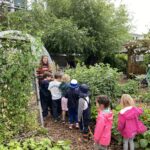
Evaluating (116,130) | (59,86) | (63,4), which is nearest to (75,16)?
(63,4)

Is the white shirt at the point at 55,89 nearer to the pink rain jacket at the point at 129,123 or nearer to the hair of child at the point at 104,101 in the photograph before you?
the hair of child at the point at 104,101

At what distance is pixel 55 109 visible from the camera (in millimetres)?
9250

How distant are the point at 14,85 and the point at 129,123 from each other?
8.11ft

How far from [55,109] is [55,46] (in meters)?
9.51

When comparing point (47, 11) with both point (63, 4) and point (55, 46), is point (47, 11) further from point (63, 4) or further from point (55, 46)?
point (55, 46)

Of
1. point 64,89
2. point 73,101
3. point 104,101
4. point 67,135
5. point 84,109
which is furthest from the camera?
point 64,89

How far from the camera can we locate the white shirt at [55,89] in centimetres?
908

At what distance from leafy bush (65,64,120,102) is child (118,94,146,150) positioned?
7.10ft

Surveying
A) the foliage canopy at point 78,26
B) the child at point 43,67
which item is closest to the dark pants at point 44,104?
the child at point 43,67

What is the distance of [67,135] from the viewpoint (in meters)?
8.45

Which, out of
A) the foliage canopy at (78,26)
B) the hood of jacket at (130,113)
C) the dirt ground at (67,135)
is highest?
the foliage canopy at (78,26)

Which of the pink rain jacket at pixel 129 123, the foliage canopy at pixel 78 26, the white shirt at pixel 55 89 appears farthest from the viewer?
the foliage canopy at pixel 78 26

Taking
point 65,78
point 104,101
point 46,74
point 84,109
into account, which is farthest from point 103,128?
point 46,74

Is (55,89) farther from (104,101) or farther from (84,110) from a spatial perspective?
(104,101)
